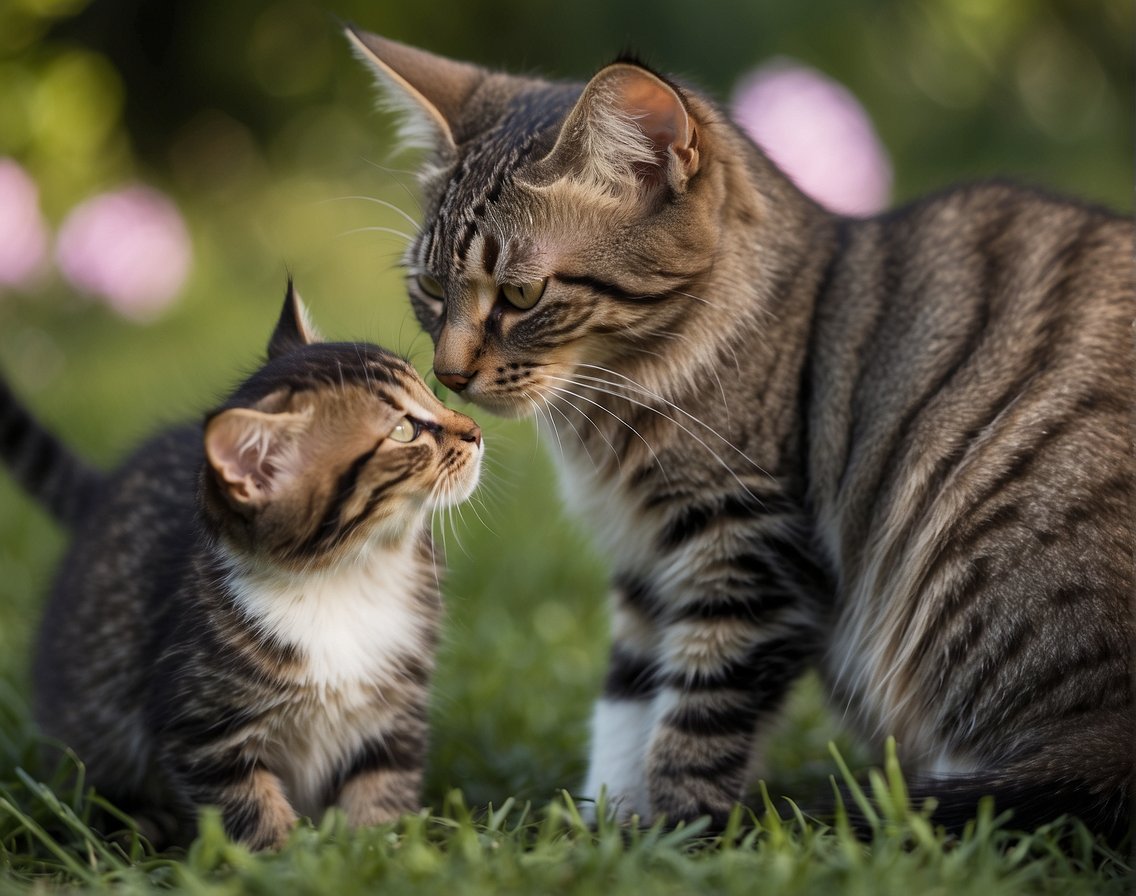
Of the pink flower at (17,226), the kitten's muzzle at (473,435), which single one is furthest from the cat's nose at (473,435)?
the pink flower at (17,226)

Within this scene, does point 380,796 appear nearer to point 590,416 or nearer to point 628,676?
point 628,676

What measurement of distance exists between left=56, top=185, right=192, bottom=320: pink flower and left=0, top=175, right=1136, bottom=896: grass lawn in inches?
13.0

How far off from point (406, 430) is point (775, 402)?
75 centimetres

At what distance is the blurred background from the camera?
3.70 meters

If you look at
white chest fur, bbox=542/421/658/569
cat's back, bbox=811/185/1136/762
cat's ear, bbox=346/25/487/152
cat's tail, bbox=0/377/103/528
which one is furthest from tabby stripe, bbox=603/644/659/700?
cat's tail, bbox=0/377/103/528

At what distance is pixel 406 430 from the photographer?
7.83ft

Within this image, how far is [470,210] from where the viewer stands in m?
2.58

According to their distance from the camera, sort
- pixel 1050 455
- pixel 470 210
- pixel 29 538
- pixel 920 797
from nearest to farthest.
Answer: pixel 920 797
pixel 1050 455
pixel 470 210
pixel 29 538

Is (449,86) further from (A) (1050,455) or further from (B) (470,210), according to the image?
(A) (1050,455)

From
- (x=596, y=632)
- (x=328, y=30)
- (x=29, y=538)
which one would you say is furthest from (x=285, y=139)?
(x=596, y=632)

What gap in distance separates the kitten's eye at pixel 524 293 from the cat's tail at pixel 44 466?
1.28 m

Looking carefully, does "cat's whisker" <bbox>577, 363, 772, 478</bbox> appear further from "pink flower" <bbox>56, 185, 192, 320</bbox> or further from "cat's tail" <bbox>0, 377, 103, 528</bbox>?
A: "pink flower" <bbox>56, 185, 192, 320</bbox>

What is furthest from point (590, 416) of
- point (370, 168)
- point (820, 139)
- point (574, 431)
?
point (370, 168)

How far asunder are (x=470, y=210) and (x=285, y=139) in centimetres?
629
